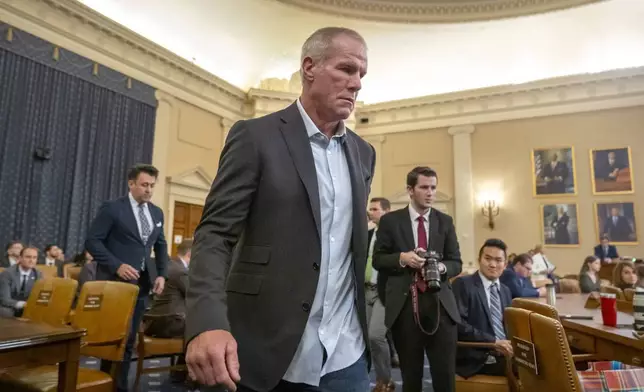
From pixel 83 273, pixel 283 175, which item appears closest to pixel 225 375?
pixel 283 175

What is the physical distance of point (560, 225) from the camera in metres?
10.0

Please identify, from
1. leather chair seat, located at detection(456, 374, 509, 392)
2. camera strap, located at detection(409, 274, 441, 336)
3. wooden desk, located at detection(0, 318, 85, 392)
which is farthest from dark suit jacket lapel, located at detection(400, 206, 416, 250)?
wooden desk, located at detection(0, 318, 85, 392)

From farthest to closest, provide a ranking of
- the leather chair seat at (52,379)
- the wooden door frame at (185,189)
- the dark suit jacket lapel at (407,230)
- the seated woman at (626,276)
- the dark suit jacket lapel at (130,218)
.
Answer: the wooden door frame at (185,189) < the seated woman at (626,276) < the dark suit jacket lapel at (130,218) < the dark suit jacket lapel at (407,230) < the leather chair seat at (52,379)

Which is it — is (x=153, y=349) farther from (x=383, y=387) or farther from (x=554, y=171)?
(x=554, y=171)

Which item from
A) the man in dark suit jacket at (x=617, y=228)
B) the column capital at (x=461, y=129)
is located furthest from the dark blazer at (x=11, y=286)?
the man in dark suit jacket at (x=617, y=228)

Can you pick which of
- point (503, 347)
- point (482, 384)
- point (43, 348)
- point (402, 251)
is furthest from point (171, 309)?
point (503, 347)

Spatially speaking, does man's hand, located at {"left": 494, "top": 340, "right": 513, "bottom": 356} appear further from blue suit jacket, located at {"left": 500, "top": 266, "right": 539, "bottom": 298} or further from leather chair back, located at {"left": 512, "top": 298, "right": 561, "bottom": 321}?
blue suit jacket, located at {"left": 500, "top": 266, "right": 539, "bottom": 298}

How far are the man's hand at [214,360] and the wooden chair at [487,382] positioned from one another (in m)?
2.28

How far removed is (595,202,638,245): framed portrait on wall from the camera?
943 cm

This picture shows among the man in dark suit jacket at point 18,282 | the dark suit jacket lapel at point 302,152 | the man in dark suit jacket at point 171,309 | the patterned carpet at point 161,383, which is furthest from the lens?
the man in dark suit jacket at point 18,282

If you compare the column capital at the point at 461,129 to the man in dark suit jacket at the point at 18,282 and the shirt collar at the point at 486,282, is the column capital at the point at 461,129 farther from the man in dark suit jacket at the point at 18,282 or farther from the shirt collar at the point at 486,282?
the man in dark suit jacket at the point at 18,282

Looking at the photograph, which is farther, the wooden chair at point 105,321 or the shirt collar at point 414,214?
the shirt collar at point 414,214

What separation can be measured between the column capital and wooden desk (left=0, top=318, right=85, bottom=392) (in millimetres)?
10436

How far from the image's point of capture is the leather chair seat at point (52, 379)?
211 centimetres
